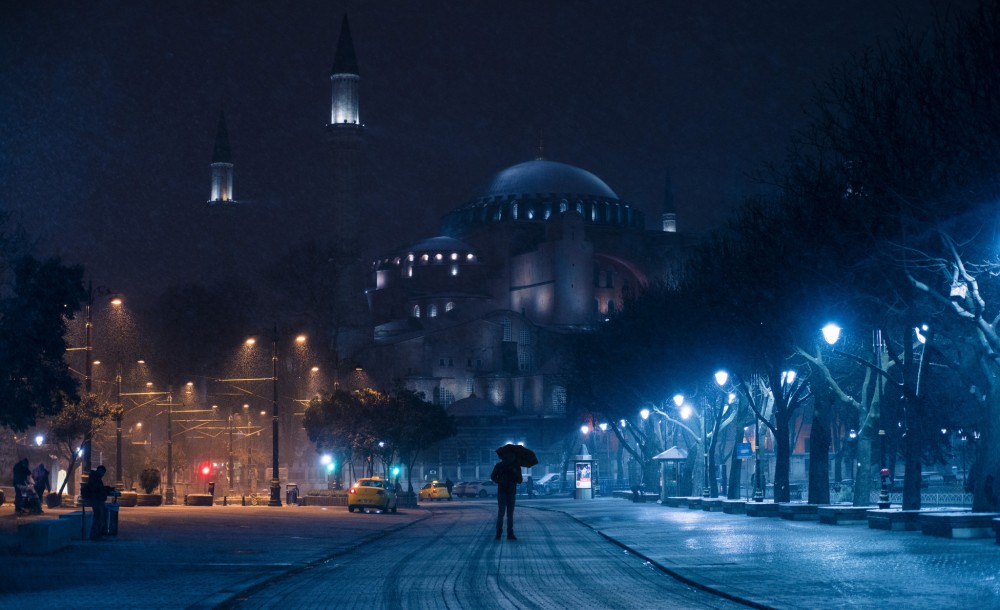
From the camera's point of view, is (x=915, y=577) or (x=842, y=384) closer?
(x=915, y=577)

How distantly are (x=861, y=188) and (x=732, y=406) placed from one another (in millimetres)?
25471

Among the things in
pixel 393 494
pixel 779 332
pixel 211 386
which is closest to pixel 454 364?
pixel 211 386

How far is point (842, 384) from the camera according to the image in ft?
161

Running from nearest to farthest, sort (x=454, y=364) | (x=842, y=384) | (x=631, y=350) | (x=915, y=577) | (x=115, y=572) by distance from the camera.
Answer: (x=915, y=577) → (x=115, y=572) → (x=842, y=384) → (x=631, y=350) → (x=454, y=364)

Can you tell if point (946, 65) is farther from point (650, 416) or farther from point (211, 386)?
A: point (211, 386)

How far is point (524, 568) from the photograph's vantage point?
1714 cm

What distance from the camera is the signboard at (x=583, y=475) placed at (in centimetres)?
6662

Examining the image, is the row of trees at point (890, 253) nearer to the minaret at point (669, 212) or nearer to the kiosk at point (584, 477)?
the kiosk at point (584, 477)

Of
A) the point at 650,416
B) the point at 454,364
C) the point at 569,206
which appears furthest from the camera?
the point at 569,206

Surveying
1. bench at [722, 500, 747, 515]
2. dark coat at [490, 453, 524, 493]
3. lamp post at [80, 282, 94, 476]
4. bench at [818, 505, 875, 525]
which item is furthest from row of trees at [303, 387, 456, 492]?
dark coat at [490, 453, 524, 493]

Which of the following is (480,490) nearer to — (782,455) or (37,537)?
(782,455)

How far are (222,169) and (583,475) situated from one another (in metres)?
75.8

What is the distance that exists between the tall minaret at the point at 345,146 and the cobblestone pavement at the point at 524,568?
3417 inches

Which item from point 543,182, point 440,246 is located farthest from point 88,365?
point 543,182
